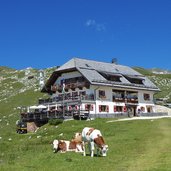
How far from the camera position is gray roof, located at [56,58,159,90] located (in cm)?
7981

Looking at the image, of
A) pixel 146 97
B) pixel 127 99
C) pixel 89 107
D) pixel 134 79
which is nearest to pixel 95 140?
pixel 89 107

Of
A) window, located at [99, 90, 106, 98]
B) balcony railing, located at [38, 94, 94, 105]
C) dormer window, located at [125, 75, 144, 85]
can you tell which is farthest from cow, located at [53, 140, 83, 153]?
dormer window, located at [125, 75, 144, 85]

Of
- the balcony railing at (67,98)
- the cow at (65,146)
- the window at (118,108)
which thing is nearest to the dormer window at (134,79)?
the window at (118,108)

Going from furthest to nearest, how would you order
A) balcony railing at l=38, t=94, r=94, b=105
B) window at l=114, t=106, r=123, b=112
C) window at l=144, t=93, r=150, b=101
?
window at l=144, t=93, r=150, b=101
window at l=114, t=106, r=123, b=112
balcony railing at l=38, t=94, r=94, b=105

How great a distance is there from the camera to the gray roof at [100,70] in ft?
262

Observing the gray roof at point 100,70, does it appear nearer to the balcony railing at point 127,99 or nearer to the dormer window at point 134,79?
the dormer window at point 134,79

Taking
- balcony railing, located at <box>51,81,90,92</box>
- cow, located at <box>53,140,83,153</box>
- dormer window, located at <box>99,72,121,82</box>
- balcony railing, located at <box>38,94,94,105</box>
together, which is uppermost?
dormer window, located at <box>99,72,121,82</box>

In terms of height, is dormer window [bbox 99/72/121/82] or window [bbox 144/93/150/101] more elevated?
dormer window [bbox 99/72/121/82]

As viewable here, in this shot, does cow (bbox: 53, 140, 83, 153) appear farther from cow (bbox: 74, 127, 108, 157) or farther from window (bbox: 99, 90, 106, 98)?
window (bbox: 99, 90, 106, 98)

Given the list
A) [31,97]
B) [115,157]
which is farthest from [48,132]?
[31,97]

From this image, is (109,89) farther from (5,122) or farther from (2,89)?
(2,89)

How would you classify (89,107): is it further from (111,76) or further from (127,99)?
(127,99)

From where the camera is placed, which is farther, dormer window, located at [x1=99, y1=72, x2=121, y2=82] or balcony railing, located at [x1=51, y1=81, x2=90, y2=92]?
dormer window, located at [x1=99, y1=72, x2=121, y2=82]

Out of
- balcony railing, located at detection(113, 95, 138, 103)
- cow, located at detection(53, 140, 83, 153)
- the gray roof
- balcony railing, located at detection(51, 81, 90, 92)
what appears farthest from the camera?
balcony railing, located at detection(113, 95, 138, 103)
